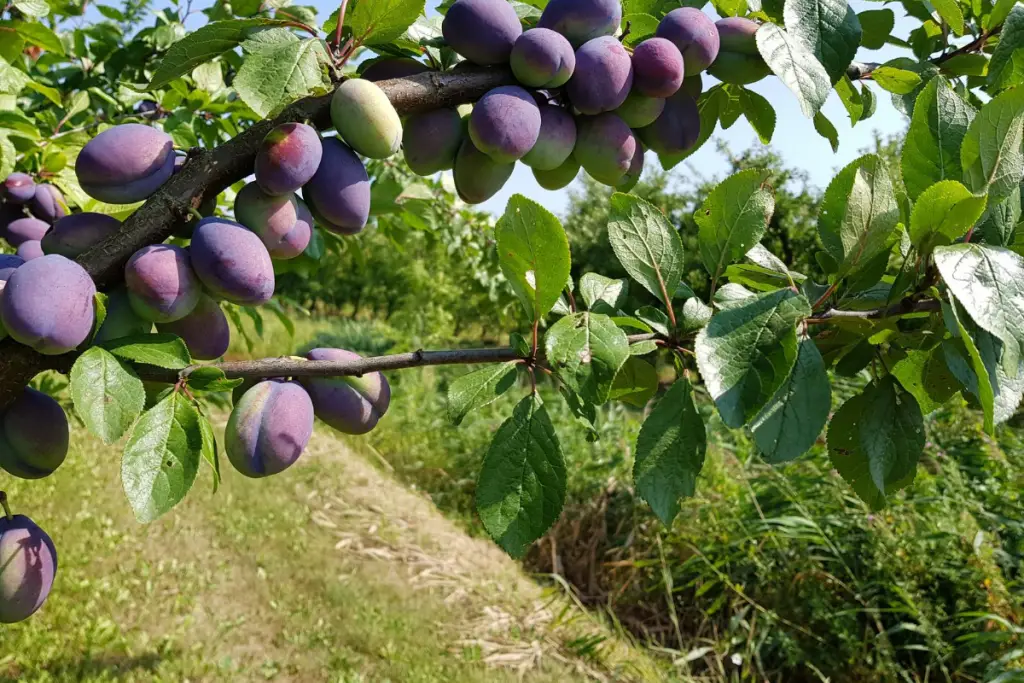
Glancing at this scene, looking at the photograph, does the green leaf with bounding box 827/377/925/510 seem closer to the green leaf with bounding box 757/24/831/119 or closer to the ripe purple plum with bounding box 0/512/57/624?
the green leaf with bounding box 757/24/831/119

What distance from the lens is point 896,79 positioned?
0.79 meters

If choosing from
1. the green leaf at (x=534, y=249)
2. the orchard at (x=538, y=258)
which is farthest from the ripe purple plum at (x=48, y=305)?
the green leaf at (x=534, y=249)

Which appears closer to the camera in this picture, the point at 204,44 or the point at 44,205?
the point at 204,44

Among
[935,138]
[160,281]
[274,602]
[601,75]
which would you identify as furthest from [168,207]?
[274,602]

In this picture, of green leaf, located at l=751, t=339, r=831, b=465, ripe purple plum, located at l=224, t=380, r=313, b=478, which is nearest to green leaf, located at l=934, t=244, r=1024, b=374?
green leaf, located at l=751, t=339, r=831, b=465

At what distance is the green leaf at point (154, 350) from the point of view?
571 millimetres

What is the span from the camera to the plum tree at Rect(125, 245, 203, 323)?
0.55 m

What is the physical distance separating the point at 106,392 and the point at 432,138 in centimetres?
36

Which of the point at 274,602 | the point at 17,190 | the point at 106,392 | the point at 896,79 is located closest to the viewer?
the point at 106,392

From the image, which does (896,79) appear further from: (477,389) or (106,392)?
(106,392)

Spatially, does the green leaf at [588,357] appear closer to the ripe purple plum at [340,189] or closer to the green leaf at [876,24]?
the ripe purple plum at [340,189]

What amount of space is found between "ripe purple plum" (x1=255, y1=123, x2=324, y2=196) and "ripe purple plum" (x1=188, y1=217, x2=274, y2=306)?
0.05 m

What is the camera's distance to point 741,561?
317cm

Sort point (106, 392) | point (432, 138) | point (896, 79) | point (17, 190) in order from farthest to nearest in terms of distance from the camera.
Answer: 1. point (17, 190)
2. point (896, 79)
3. point (432, 138)
4. point (106, 392)
